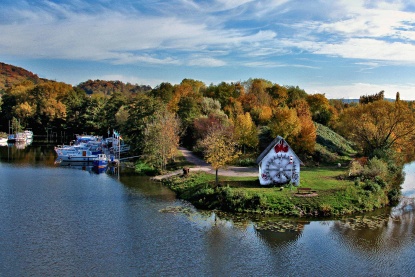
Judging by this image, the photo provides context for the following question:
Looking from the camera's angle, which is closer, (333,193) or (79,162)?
(333,193)

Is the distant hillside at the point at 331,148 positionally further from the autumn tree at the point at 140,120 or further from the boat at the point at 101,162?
the boat at the point at 101,162

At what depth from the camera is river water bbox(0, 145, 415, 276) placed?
2294cm

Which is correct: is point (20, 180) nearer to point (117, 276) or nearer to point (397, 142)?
point (117, 276)

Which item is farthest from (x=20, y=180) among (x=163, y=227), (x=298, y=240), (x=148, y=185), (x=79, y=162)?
(x=298, y=240)

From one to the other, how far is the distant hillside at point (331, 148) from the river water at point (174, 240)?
17883 mm

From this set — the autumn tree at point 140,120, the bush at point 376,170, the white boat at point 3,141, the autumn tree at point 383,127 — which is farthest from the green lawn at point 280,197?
the white boat at point 3,141

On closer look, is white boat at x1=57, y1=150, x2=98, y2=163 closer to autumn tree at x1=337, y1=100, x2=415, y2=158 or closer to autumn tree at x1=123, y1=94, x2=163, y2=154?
autumn tree at x1=123, y1=94, x2=163, y2=154

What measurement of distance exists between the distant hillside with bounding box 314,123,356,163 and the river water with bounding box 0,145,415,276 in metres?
17.9

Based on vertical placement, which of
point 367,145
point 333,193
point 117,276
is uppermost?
point 367,145

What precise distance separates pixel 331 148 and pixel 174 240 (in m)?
38.5

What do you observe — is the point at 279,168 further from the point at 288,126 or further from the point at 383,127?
the point at 383,127

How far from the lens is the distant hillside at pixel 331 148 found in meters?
54.7

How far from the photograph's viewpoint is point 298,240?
2762 cm

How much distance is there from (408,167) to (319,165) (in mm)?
20800
